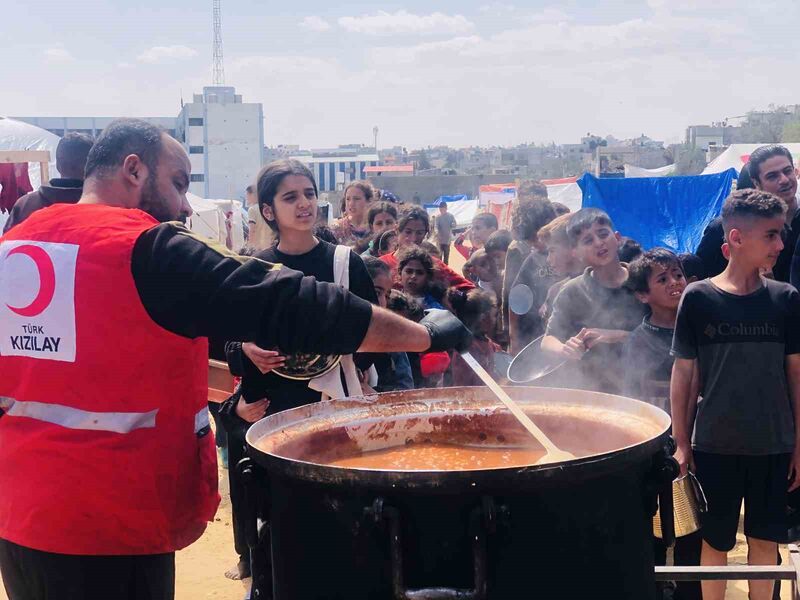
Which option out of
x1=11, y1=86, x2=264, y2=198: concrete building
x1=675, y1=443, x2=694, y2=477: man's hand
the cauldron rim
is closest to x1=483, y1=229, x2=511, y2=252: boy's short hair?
x1=675, y1=443, x2=694, y2=477: man's hand

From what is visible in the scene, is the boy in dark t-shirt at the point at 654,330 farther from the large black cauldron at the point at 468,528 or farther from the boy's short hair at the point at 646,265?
the large black cauldron at the point at 468,528

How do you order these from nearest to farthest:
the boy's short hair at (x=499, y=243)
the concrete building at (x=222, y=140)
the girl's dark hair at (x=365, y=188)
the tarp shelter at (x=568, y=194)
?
the boy's short hair at (x=499, y=243)
the girl's dark hair at (x=365, y=188)
the tarp shelter at (x=568, y=194)
the concrete building at (x=222, y=140)

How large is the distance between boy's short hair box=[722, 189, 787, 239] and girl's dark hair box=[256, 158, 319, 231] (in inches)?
70.1

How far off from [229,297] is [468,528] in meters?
0.82

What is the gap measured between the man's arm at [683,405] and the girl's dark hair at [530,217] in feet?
9.99

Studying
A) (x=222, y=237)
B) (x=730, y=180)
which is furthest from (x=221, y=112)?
(x=730, y=180)

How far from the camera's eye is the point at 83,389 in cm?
223

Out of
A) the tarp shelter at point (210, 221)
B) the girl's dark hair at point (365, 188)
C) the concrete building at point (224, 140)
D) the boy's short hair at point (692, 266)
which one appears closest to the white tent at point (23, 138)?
the tarp shelter at point (210, 221)

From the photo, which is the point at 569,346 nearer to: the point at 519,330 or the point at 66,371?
the point at 519,330

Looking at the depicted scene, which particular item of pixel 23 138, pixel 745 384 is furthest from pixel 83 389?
pixel 23 138

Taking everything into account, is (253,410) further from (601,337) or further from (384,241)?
(384,241)

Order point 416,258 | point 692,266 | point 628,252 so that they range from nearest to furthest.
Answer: point 692,266 < point 416,258 < point 628,252

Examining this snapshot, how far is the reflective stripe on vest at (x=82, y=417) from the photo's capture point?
2244mm

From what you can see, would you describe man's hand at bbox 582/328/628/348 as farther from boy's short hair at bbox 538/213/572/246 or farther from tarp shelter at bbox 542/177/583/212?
tarp shelter at bbox 542/177/583/212
